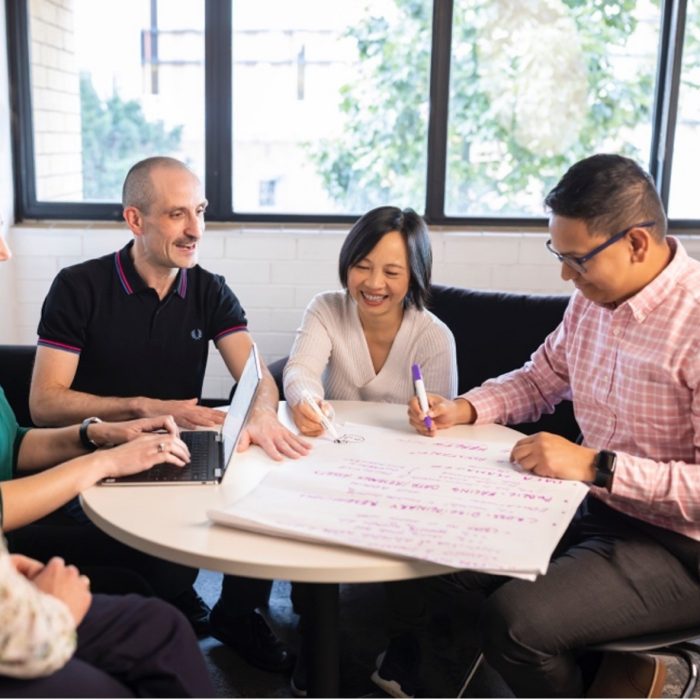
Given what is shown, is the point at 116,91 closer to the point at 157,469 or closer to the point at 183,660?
the point at 157,469

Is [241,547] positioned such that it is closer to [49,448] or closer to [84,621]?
[84,621]

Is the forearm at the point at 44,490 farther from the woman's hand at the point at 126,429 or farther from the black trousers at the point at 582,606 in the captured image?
the black trousers at the point at 582,606

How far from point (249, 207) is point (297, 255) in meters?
0.35

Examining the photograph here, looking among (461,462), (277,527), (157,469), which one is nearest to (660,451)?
(461,462)

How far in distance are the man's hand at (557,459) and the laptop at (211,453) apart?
0.54m

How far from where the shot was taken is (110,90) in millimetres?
3895

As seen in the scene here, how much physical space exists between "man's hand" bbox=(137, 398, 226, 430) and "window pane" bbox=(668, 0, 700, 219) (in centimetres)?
258

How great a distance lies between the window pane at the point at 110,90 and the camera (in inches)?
151

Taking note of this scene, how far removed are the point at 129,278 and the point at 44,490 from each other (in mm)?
975

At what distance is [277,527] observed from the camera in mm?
1415

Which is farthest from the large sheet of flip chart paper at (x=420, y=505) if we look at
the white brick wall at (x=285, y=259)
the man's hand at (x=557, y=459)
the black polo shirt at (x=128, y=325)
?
the white brick wall at (x=285, y=259)

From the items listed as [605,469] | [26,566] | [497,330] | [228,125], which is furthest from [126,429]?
[228,125]

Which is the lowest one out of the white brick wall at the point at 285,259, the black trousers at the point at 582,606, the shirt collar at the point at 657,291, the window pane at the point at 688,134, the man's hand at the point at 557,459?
the black trousers at the point at 582,606

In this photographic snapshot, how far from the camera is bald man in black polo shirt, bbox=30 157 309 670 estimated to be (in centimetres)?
232
